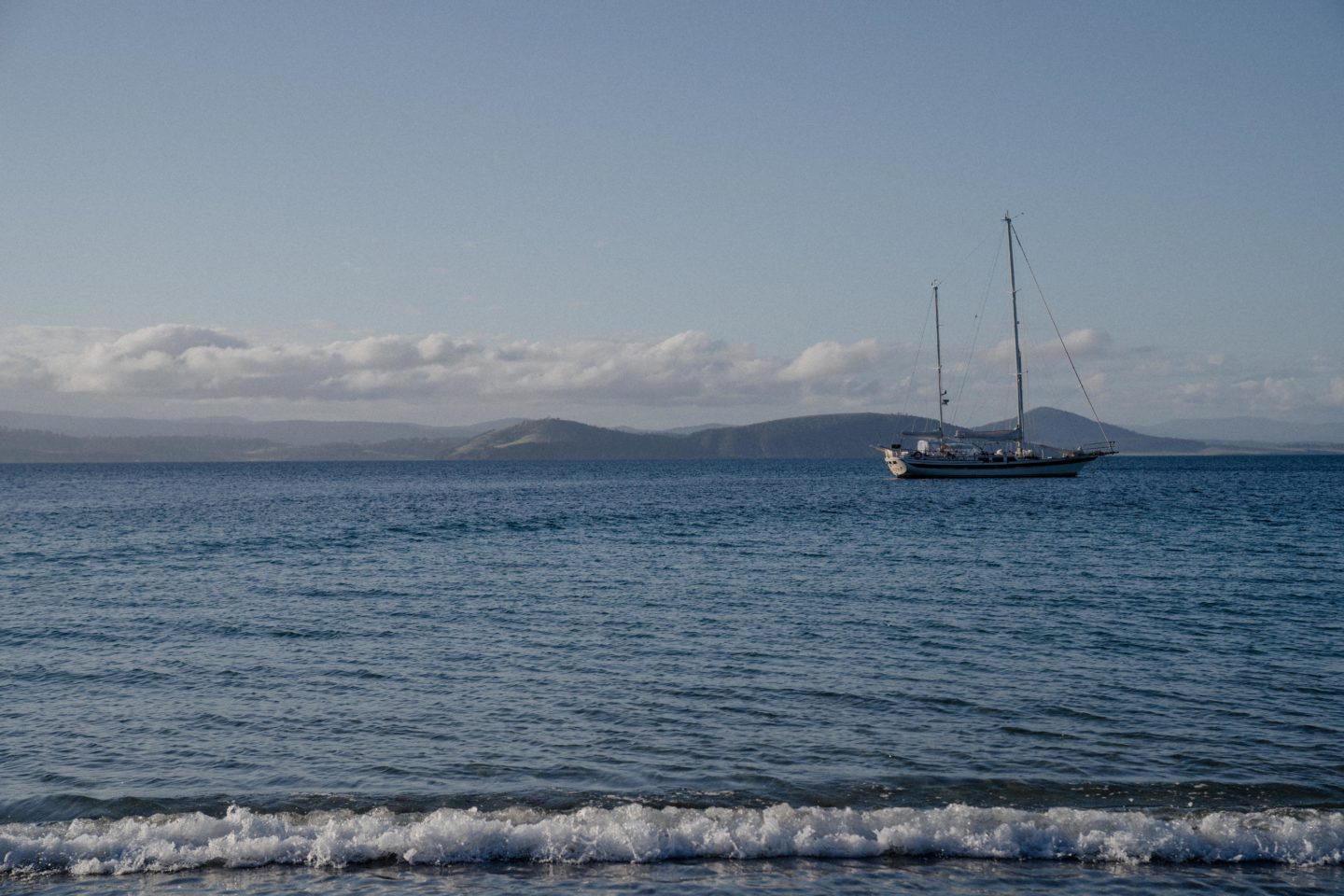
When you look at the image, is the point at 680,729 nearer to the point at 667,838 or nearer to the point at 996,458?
the point at 667,838

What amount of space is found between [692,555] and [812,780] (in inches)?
1155

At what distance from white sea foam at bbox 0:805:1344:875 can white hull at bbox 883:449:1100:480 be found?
110539 millimetres

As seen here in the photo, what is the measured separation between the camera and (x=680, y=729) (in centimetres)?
1566

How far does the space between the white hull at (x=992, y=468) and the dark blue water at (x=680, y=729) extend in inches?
3235

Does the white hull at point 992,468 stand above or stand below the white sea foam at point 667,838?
above

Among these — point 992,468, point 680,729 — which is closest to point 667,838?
point 680,729

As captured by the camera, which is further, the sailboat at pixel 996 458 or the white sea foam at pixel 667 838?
the sailboat at pixel 996 458

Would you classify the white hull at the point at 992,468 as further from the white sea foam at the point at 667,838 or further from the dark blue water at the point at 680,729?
the white sea foam at the point at 667,838

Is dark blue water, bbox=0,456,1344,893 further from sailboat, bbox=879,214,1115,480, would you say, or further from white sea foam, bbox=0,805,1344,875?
sailboat, bbox=879,214,1115,480

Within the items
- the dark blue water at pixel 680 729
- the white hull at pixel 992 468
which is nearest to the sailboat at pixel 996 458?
the white hull at pixel 992 468

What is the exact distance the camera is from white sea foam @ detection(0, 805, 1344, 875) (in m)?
11.3

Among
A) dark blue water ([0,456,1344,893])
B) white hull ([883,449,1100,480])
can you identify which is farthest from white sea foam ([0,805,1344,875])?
white hull ([883,449,1100,480])

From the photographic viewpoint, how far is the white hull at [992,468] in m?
118

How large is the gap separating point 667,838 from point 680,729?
160 inches
